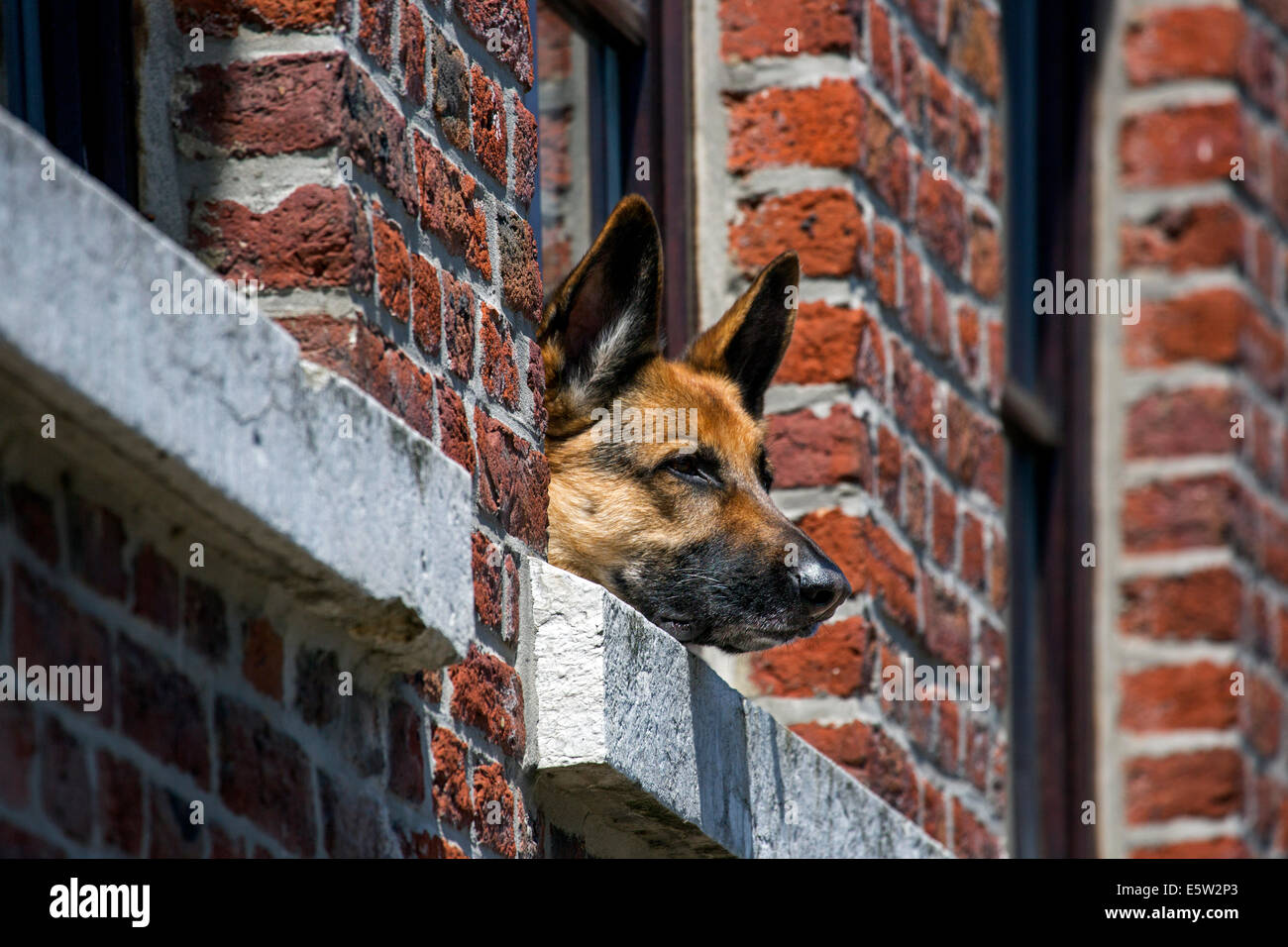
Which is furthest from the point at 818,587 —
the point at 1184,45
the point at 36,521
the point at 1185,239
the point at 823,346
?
the point at 1184,45

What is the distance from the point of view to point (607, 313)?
168 inches

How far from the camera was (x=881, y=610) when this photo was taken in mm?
4801

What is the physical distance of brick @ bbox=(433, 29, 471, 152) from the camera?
130 inches

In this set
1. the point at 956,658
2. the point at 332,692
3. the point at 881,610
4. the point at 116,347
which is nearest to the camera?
the point at 116,347

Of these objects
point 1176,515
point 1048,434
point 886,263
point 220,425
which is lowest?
point 220,425

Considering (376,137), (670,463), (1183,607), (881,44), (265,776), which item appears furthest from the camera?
(1183,607)

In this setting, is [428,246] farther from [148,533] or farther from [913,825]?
[913,825]

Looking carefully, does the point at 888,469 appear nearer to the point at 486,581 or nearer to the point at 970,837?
the point at 970,837

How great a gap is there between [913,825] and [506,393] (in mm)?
1610

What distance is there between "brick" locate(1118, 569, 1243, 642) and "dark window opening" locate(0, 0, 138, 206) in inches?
174

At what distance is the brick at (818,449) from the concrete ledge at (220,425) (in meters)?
1.89

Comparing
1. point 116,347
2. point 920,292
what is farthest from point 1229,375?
point 116,347

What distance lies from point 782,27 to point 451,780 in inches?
96.4

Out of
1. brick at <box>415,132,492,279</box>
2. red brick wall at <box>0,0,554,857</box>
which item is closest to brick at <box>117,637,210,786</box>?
red brick wall at <box>0,0,554,857</box>
